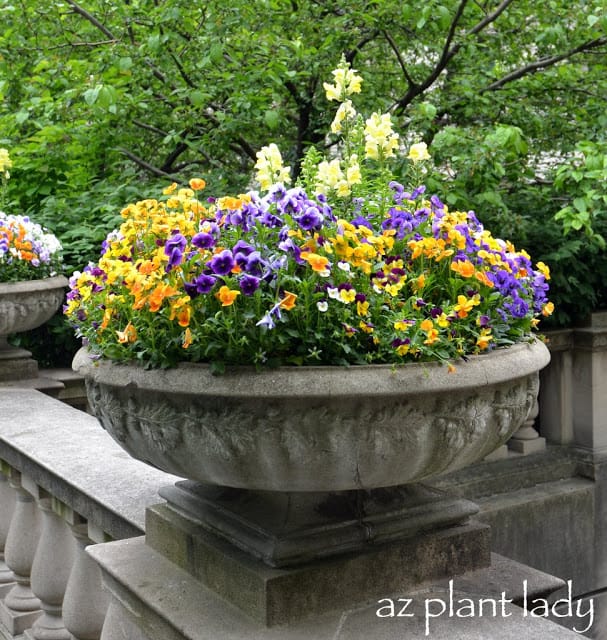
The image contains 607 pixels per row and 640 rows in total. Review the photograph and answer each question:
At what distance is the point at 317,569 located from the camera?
1.93m

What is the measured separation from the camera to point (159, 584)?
83.7 inches

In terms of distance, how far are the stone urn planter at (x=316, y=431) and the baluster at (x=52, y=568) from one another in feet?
3.91

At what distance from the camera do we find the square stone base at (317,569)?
190 centimetres

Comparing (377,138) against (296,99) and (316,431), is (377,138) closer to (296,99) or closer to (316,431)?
(316,431)

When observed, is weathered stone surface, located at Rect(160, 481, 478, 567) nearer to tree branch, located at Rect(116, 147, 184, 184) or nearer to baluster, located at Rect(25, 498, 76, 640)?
baluster, located at Rect(25, 498, 76, 640)

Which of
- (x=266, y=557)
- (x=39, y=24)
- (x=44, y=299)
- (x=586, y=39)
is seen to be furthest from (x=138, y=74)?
(x=266, y=557)

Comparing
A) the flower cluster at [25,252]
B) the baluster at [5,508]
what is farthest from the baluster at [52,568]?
the flower cluster at [25,252]

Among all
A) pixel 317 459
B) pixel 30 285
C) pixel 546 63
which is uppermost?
pixel 546 63

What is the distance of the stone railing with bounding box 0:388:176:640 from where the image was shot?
2.78m

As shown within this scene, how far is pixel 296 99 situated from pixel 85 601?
405 centimetres

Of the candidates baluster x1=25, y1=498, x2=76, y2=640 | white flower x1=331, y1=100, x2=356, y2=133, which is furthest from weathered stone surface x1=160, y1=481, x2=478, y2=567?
baluster x1=25, y1=498, x2=76, y2=640

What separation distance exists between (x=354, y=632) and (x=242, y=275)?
757 mm

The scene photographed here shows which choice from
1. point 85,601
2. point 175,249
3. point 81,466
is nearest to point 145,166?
point 81,466

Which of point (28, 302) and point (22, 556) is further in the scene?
point (28, 302)
